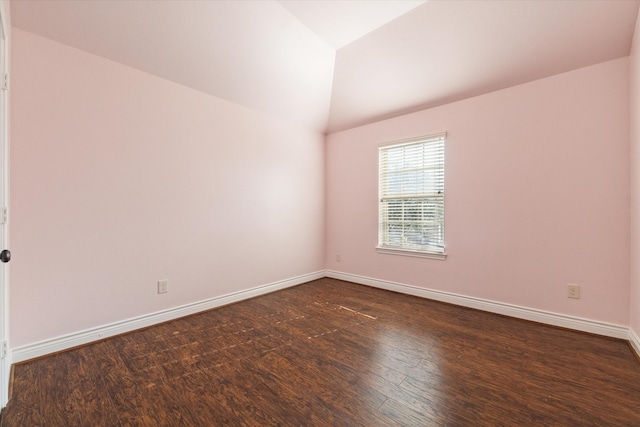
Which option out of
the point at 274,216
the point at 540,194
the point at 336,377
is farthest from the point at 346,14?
the point at 336,377

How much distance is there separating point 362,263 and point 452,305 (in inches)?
52.5

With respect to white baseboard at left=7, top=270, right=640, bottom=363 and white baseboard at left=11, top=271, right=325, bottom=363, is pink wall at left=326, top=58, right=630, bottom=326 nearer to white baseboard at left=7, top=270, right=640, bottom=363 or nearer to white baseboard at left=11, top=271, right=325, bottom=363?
white baseboard at left=7, top=270, right=640, bottom=363

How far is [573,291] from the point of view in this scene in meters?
2.48

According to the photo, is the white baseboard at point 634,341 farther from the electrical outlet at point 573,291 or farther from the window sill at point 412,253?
the window sill at point 412,253

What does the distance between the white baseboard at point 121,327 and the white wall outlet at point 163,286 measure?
0.20m

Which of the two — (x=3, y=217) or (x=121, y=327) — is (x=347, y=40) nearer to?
(x=3, y=217)

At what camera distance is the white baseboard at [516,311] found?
231 centimetres

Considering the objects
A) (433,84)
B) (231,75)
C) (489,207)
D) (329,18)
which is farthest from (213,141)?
(489,207)

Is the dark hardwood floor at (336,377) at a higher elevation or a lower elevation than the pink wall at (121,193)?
lower

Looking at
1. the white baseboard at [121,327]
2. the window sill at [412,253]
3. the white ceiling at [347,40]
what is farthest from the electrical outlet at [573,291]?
the white baseboard at [121,327]

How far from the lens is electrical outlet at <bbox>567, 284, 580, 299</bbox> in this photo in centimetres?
246

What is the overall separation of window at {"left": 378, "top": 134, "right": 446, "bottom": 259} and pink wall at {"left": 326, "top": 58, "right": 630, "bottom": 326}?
120 mm

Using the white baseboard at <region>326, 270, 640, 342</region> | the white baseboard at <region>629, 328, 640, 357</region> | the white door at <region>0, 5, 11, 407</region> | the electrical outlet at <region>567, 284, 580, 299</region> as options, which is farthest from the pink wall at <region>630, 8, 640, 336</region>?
the white door at <region>0, 5, 11, 407</region>

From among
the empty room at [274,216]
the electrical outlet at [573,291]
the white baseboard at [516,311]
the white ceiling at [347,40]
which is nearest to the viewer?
the empty room at [274,216]
